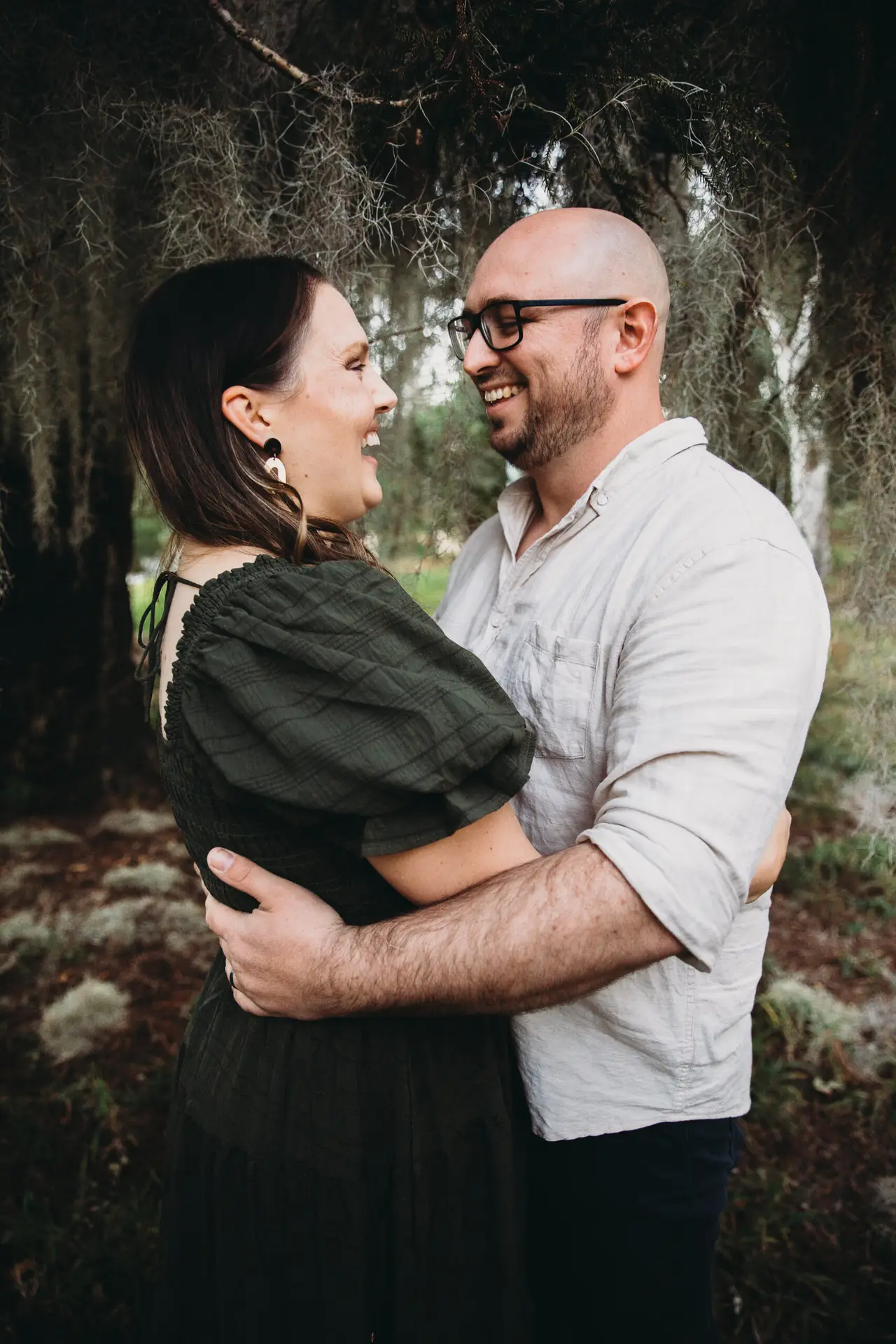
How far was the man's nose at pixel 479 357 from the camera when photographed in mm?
1490

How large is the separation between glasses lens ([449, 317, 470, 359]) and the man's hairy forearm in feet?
3.39

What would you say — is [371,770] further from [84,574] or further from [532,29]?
[84,574]

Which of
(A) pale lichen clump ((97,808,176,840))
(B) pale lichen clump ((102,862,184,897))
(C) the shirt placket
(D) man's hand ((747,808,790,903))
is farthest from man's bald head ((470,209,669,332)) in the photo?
(A) pale lichen clump ((97,808,176,840))

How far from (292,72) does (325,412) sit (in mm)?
720

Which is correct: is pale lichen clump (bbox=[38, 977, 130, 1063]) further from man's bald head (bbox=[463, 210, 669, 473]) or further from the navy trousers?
man's bald head (bbox=[463, 210, 669, 473])

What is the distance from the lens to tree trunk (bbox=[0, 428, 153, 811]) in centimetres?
340

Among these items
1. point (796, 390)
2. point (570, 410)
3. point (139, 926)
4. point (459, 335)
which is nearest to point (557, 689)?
point (570, 410)

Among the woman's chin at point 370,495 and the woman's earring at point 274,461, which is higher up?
the woman's earring at point 274,461

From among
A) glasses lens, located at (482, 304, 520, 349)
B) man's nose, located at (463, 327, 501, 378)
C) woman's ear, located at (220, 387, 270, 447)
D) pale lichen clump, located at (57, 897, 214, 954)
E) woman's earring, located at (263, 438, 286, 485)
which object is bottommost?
pale lichen clump, located at (57, 897, 214, 954)

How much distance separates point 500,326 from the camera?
1.47 meters

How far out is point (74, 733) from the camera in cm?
370

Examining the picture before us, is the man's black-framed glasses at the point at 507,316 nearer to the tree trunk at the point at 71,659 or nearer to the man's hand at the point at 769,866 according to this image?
the man's hand at the point at 769,866

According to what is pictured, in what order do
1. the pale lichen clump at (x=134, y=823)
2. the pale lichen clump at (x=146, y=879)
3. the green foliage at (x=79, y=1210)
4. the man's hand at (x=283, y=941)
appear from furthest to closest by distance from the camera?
the pale lichen clump at (x=134, y=823), the pale lichen clump at (x=146, y=879), the green foliage at (x=79, y=1210), the man's hand at (x=283, y=941)

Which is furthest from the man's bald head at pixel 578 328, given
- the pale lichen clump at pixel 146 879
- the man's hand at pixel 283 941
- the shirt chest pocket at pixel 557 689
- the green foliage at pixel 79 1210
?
the pale lichen clump at pixel 146 879
